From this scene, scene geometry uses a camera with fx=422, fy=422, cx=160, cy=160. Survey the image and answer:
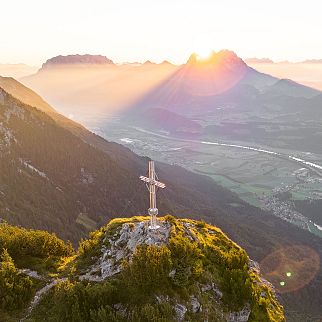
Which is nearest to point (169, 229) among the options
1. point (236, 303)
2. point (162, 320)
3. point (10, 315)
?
point (236, 303)

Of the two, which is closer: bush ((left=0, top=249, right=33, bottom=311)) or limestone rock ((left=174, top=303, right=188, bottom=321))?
limestone rock ((left=174, top=303, right=188, bottom=321))

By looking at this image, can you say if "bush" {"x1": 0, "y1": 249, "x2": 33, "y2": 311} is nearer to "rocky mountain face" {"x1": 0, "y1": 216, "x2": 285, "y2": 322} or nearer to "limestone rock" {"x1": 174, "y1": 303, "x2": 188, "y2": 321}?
"rocky mountain face" {"x1": 0, "y1": 216, "x2": 285, "y2": 322}

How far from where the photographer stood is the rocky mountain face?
4406 centimetres

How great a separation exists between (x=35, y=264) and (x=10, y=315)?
11.3 metres

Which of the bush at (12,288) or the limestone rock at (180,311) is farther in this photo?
the bush at (12,288)

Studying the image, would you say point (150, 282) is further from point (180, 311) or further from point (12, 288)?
point (12, 288)

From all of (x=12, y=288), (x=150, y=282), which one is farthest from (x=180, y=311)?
(x=12, y=288)

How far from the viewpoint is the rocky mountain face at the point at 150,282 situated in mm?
44062

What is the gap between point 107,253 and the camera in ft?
181

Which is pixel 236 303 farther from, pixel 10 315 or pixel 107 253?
pixel 10 315

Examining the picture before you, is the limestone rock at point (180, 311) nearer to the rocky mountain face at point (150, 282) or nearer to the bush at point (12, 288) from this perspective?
the rocky mountain face at point (150, 282)

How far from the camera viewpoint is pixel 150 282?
4509 centimetres

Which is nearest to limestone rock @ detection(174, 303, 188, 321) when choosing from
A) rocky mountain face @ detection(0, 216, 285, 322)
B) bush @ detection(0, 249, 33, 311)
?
rocky mountain face @ detection(0, 216, 285, 322)

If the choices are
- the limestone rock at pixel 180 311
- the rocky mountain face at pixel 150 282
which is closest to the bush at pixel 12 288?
the rocky mountain face at pixel 150 282
